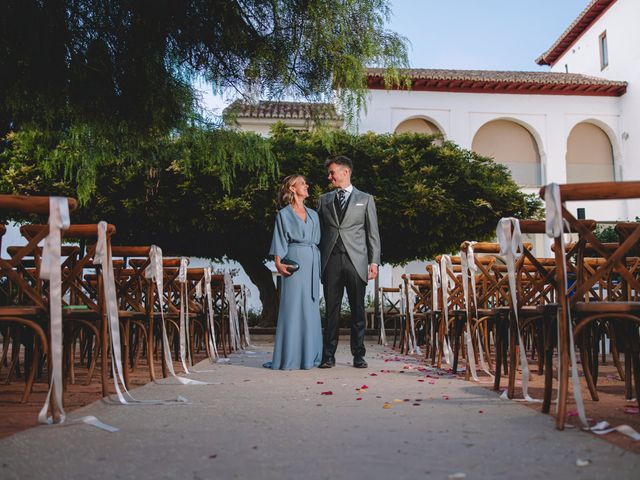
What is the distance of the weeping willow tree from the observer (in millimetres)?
6465

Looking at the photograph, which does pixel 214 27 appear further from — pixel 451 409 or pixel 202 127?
pixel 451 409

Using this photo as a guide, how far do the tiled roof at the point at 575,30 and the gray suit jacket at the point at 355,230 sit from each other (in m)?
27.7

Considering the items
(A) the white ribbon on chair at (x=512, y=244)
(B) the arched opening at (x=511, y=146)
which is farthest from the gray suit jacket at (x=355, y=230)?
(B) the arched opening at (x=511, y=146)

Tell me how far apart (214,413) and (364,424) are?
Result: 2.85 ft

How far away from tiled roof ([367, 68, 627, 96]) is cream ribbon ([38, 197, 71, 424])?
80.5ft

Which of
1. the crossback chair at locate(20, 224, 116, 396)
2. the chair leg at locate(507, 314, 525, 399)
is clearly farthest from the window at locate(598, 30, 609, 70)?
the crossback chair at locate(20, 224, 116, 396)

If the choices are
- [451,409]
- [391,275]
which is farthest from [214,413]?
[391,275]

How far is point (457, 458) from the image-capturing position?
2641 millimetres

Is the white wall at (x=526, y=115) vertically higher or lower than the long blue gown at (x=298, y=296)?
higher

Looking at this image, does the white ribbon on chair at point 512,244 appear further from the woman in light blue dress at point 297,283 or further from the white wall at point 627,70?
the white wall at point 627,70

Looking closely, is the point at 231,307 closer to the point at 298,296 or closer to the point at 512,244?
the point at 298,296

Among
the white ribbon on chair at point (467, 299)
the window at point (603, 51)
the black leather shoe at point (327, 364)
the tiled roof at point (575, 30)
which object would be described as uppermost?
the tiled roof at point (575, 30)

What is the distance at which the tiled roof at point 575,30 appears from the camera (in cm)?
3073

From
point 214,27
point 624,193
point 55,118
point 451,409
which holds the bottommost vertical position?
point 451,409
